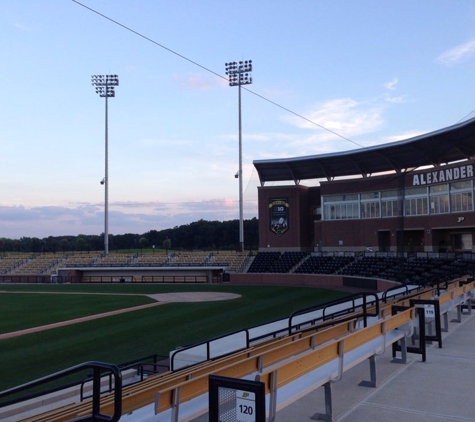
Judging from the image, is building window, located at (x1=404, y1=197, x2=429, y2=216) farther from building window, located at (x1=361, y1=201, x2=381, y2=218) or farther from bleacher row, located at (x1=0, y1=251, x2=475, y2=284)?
bleacher row, located at (x1=0, y1=251, x2=475, y2=284)

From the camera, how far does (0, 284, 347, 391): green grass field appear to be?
50.6 ft

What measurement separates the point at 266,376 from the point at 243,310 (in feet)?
69.5

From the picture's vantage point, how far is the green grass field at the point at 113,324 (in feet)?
50.6

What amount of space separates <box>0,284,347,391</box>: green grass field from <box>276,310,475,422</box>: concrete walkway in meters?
8.61

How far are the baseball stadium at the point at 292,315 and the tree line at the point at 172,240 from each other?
41.2 m

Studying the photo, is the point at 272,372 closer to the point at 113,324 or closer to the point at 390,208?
the point at 113,324

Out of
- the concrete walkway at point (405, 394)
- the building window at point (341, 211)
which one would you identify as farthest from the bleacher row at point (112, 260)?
the concrete walkway at point (405, 394)

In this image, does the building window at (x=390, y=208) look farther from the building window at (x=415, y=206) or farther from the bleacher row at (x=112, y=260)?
the bleacher row at (x=112, y=260)

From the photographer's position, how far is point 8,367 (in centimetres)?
1462

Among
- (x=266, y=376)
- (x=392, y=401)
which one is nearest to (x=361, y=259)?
(x=392, y=401)

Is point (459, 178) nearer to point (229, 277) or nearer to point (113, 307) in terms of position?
point (229, 277)

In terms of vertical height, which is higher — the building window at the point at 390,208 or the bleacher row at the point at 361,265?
the building window at the point at 390,208

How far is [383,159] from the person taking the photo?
44.9 metres

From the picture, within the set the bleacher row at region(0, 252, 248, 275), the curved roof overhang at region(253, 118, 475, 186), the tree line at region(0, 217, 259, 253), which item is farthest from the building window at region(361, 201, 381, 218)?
the tree line at region(0, 217, 259, 253)
